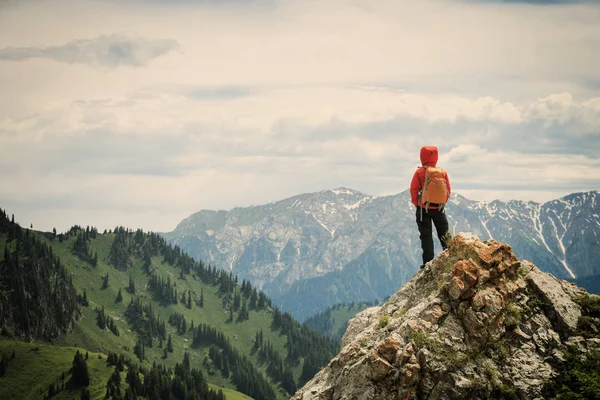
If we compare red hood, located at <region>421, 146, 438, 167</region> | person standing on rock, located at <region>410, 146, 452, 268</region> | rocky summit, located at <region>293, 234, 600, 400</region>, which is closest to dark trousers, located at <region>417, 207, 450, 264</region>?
person standing on rock, located at <region>410, 146, 452, 268</region>

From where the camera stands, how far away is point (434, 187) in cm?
2973

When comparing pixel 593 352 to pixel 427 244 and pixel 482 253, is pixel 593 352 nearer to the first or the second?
pixel 482 253

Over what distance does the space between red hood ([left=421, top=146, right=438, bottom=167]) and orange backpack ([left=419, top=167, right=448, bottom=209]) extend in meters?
0.38

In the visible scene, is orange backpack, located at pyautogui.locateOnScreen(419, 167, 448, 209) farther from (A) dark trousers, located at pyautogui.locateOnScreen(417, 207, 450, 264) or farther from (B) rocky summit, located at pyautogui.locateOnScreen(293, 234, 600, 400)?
(B) rocky summit, located at pyautogui.locateOnScreen(293, 234, 600, 400)

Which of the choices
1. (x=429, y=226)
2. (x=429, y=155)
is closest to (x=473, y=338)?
(x=429, y=226)

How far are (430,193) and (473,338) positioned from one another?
8623 mm

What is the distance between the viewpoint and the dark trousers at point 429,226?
30.2m

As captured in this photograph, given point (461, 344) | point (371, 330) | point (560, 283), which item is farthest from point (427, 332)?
point (560, 283)

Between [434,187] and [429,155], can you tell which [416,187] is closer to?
[434,187]

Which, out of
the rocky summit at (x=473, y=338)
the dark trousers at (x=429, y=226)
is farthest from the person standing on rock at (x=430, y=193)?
the rocky summit at (x=473, y=338)

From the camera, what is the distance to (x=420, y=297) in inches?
1064

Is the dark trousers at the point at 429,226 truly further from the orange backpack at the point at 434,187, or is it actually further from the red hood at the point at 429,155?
the red hood at the point at 429,155

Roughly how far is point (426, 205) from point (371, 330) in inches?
298

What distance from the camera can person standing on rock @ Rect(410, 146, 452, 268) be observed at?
29.7m
